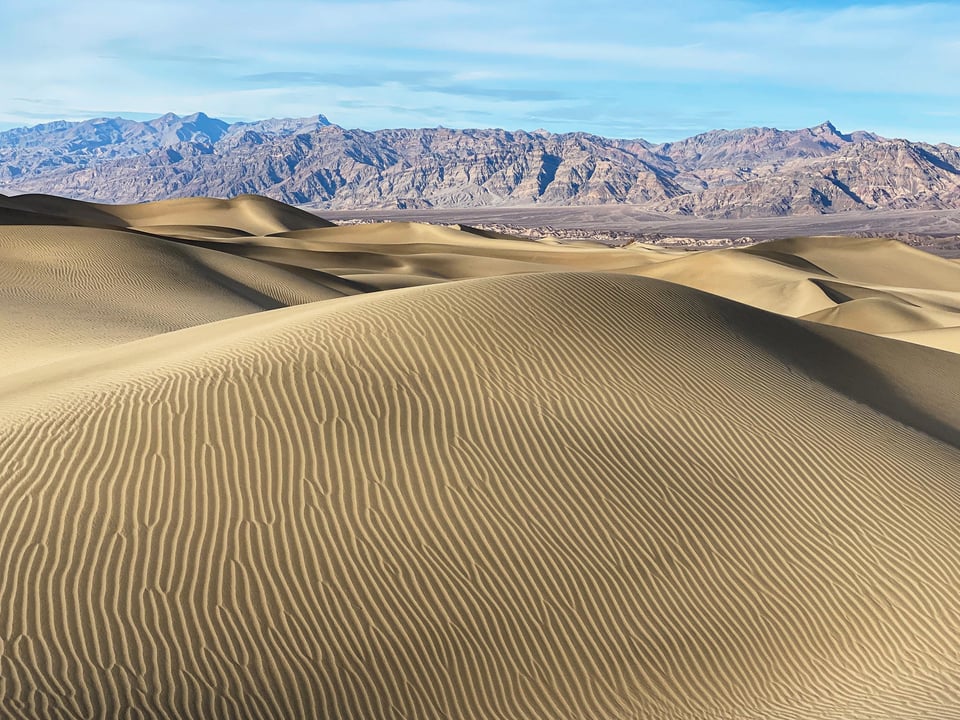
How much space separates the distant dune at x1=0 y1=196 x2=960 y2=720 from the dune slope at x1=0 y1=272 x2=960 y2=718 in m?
0.03

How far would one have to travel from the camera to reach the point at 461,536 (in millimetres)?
7684

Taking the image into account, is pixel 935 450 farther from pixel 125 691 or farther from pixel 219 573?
pixel 125 691

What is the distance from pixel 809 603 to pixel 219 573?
445cm

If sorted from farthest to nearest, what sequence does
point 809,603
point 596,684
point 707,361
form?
point 707,361 < point 809,603 < point 596,684

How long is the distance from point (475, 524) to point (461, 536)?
0.20 metres

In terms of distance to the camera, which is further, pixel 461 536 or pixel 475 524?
pixel 475 524

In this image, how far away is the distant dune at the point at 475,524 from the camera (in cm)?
639

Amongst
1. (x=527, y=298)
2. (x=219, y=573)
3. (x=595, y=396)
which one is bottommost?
(x=219, y=573)

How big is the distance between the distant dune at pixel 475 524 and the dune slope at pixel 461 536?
0.08 feet

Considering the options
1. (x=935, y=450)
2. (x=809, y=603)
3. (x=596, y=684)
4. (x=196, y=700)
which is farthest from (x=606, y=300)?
(x=196, y=700)

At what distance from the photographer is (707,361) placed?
11.9 metres

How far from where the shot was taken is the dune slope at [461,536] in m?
6.36

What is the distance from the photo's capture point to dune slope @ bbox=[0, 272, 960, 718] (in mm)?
6359

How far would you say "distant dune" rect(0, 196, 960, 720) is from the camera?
21.0 feet
